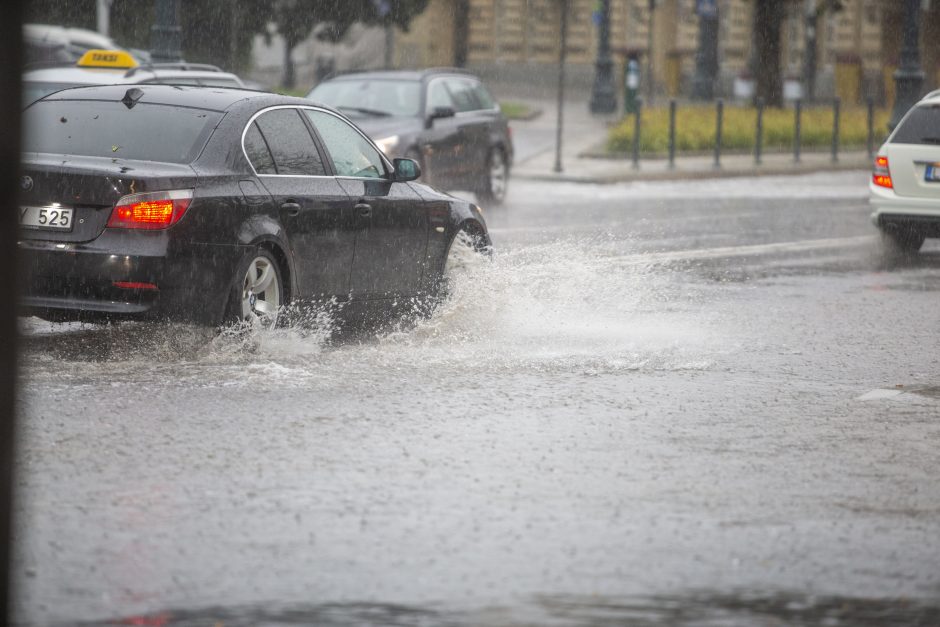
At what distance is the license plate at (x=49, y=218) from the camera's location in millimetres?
9094

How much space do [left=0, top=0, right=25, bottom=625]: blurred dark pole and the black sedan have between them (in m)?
15.8

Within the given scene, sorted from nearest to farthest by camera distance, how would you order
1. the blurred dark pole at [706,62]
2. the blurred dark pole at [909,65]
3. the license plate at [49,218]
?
A: the license plate at [49,218], the blurred dark pole at [909,65], the blurred dark pole at [706,62]

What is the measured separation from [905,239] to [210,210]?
999 centimetres

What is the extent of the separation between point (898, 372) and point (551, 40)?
5091cm

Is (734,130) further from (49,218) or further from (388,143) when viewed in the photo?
(49,218)

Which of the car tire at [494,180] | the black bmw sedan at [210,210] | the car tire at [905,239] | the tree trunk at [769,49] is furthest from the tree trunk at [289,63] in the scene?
the black bmw sedan at [210,210]

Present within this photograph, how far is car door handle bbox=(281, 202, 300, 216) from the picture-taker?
974 cm

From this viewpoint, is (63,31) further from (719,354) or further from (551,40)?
(551,40)

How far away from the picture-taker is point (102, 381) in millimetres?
8664

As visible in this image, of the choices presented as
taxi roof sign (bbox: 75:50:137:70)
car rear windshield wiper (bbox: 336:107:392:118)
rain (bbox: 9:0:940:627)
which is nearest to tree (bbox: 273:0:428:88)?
car rear windshield wiper (bbox: 336:107:392:118)

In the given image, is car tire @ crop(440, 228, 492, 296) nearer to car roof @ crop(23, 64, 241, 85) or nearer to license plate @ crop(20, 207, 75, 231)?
license plate @ crop(20, 207, 75, 231)

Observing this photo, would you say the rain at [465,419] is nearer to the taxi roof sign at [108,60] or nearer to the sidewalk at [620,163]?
the taxi roof sign at [108,60]

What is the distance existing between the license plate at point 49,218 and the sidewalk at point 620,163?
1832 centimetres

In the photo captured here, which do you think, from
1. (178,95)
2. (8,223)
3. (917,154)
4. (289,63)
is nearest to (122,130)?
(178,95)
